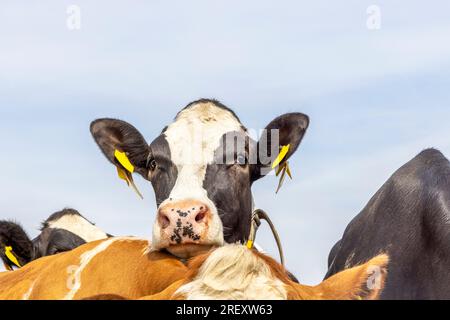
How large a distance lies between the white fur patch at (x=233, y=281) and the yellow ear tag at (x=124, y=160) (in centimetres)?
530

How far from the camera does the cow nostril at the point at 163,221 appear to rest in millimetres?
6828

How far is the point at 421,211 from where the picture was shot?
646cm

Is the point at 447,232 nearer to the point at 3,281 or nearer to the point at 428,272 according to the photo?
the point at 428,272

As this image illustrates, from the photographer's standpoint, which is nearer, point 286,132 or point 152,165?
point 152,165

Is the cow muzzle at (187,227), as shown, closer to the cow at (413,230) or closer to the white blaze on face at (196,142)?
the white blaze on face at (196,142)

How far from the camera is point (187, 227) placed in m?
6.83

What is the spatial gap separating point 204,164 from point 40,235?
5.17m

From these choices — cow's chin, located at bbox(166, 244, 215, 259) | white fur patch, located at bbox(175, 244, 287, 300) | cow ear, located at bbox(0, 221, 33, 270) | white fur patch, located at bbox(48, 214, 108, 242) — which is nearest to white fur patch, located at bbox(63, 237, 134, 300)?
cow's chin, located at bbox(166, 244, 215, 259)

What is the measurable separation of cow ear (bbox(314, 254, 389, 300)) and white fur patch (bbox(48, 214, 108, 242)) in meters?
7.89

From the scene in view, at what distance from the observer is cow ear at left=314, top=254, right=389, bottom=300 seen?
4066mm

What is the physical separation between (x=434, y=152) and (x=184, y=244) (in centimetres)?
212

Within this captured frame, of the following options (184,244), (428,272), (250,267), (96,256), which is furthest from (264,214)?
(250,267)

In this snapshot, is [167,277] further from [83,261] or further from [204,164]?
[204,164]

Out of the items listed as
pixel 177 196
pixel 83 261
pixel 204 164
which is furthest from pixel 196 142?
pixel 83 261
